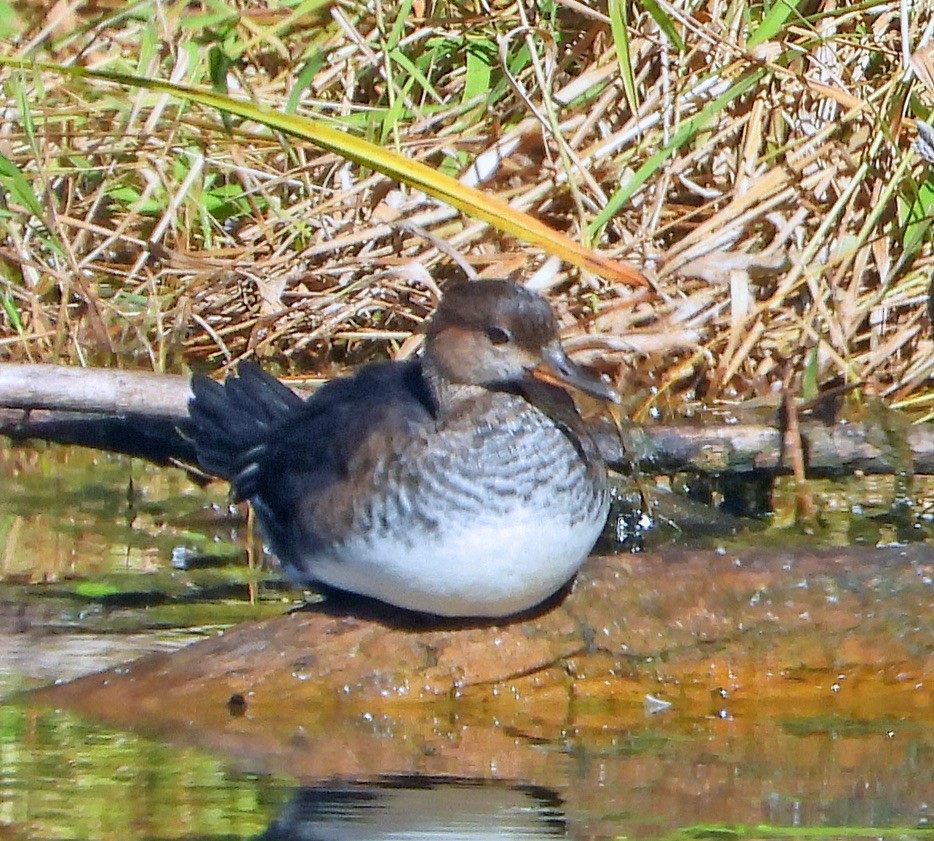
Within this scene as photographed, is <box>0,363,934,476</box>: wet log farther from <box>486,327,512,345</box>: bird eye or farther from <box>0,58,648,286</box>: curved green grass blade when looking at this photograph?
<box>486,327,512,345</box>: bird eye

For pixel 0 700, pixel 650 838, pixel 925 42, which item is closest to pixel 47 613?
pixel 0 700

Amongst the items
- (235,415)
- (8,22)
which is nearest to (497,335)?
(235,415)

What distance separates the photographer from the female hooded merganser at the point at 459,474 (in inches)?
125

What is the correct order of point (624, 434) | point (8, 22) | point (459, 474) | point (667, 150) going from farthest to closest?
point (8, 22)
point (667, 150)
point (624, 434)
point (459, 474)

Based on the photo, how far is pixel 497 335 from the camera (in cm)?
334

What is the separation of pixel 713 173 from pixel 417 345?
1.19m

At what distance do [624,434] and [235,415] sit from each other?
105 centimetres

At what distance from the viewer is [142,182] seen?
593 cm

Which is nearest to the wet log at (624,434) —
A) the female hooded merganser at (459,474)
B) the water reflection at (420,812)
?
the female hooded merganser at (459,474)

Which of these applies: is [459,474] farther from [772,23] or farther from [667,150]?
[772,23]

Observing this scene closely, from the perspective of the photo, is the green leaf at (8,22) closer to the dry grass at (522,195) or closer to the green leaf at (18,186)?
the dry grass at (522,195)

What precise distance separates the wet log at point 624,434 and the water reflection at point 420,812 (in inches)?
74.7

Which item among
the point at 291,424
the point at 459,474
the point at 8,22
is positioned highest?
the point at 8,22

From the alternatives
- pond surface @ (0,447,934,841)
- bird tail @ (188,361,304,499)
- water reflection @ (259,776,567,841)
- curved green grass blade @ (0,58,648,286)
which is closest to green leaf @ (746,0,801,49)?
curved green grass blade @ (0,58,648,286)
